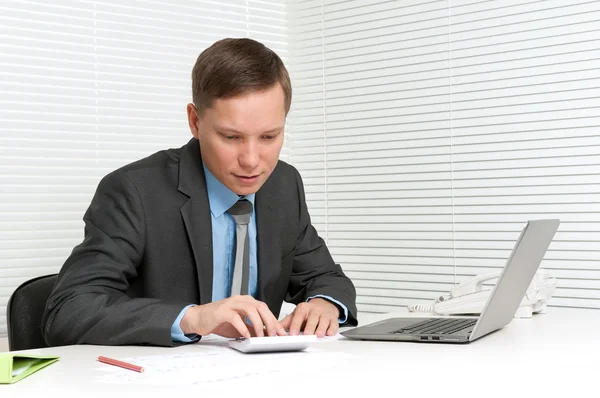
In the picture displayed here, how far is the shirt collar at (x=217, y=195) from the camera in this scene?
86.9 inches

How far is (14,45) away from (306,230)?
1.45 m

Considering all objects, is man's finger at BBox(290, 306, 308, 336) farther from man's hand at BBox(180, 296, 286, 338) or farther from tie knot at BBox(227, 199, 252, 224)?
tie knot at BBox(227, 199, 252, 224)

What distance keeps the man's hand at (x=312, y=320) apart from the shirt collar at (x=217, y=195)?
38cm

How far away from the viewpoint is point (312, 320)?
1947 millimetres

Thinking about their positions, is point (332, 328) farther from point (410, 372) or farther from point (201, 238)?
point (410, 372)

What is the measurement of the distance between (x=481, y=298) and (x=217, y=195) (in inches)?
31.8

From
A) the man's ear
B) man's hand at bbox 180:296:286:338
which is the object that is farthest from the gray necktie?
man's hand at bbox 180:296:286:338

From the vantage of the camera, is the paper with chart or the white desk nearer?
the white desk

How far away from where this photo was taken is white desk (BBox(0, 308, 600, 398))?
1247mm

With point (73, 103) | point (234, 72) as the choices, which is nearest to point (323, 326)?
point (234, 72)

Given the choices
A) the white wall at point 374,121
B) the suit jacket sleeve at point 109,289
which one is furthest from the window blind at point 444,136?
the suit jacket sleeve at point 109,289

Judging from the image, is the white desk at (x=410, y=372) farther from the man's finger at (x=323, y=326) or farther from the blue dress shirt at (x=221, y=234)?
the blue dress shirt at (x=221, y=234)

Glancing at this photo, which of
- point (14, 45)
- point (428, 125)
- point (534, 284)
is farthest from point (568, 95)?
point (14, 45)

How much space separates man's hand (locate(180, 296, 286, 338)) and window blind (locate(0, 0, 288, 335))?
1.59 m
